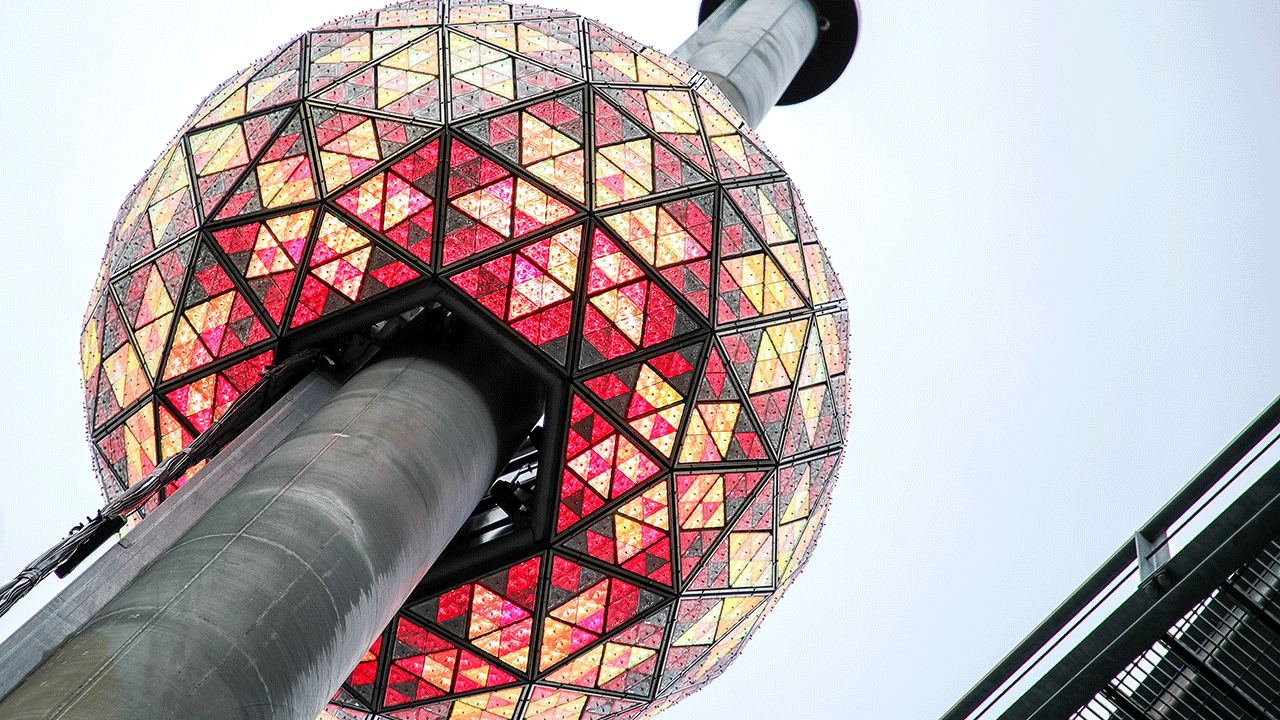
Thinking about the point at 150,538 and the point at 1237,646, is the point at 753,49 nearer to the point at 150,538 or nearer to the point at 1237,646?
the point at 150,538

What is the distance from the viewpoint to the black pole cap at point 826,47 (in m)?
37.9

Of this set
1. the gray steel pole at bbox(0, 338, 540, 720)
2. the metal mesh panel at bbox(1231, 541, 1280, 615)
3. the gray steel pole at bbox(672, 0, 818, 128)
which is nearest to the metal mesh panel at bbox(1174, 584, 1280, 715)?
the metal mesh panel at bbox(1231, 541, 1280, 615)

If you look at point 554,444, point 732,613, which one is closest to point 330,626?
point 554,444

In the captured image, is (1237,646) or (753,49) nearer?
(1237,646)

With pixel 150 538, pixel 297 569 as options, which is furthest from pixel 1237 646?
pixel 150 538

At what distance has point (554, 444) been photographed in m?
15.1

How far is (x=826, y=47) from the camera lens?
39094mm

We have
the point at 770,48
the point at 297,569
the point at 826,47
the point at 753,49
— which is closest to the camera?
the point at 297,569

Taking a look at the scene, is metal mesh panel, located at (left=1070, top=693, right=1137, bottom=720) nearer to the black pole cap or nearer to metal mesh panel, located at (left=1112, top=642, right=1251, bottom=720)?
metal mesh panel, located at (left=1112, top=642, right=1251, bottom=720)

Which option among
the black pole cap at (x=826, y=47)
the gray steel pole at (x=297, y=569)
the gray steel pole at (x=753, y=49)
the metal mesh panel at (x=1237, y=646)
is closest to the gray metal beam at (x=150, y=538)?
the gray steel pole at (x=297, y=569)

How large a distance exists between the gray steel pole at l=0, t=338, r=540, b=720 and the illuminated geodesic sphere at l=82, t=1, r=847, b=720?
159cm

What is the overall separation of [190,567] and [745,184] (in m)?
10.6

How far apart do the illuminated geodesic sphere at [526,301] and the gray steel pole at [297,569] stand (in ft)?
5.21

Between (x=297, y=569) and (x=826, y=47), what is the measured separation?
111 ft
